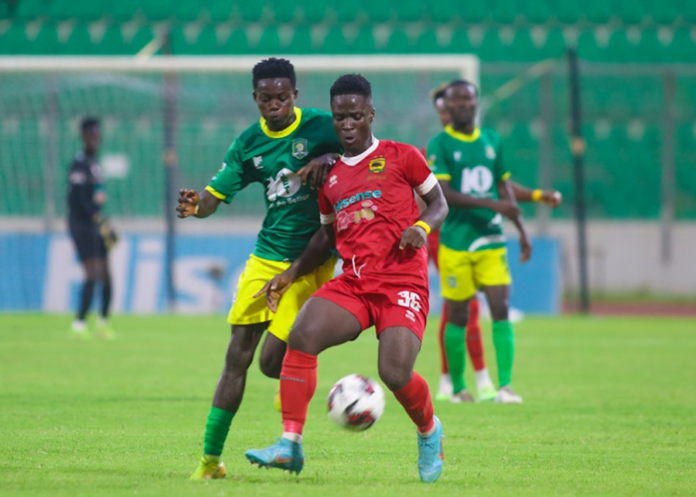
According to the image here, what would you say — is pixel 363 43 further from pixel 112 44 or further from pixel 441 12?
pixel 112 44

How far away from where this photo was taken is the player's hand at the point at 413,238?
548cm

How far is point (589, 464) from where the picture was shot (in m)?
6.20

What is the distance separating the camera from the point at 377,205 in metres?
5.77

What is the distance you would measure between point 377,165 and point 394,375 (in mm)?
1060

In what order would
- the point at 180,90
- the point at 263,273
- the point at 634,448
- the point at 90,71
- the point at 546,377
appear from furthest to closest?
the point at 180,90, the point at 90,71, the point at 546,377, the point at 634,448, the point at 263,273

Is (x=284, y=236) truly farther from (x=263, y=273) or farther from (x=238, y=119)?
(x=238, y=119)

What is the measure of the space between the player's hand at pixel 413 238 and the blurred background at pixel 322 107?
12802mm

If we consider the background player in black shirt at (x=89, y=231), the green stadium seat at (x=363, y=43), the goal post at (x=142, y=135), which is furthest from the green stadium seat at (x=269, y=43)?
the background player in black shirt at (x=89, y=231)

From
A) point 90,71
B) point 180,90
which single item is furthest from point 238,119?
point 90,71

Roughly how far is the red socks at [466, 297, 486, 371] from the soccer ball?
4329 mm

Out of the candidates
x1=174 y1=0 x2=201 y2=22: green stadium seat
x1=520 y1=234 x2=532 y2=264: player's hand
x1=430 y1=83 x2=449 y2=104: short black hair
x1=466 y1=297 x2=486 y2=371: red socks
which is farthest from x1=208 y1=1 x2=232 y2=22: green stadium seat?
x1=520 y1=234 x2=532 y2=264: player's hand

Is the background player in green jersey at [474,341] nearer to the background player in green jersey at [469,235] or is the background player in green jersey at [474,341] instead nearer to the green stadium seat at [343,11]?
the background player in green jersey at [469,235]

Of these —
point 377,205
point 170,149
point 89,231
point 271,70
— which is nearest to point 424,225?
point 377,205

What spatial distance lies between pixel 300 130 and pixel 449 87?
144 inches
